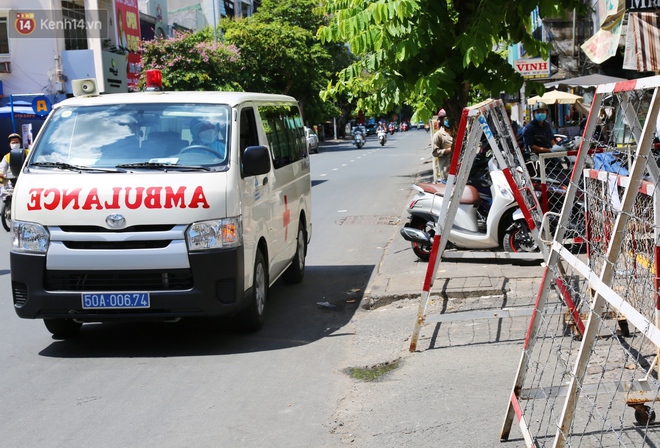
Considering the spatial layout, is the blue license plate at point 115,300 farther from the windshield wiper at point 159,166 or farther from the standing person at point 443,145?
the standing person at point 443,145

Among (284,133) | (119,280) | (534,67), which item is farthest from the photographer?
(534,67)

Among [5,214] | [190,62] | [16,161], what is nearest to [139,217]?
[16,161]

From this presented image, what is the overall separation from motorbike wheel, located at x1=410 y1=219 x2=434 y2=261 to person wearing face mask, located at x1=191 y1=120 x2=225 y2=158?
4.24m

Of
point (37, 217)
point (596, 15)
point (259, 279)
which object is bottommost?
point (259, 279)

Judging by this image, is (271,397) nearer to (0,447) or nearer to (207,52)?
(0,447)

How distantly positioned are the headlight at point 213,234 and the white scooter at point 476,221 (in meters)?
4.10

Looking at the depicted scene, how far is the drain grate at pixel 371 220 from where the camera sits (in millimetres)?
15758

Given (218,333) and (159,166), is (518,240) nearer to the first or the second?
(218,333)

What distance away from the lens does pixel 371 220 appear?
16172 millimetres

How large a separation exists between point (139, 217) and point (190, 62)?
114 ft

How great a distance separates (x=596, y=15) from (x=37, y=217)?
21.9m

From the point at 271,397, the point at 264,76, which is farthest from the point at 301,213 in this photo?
the point at 264,76

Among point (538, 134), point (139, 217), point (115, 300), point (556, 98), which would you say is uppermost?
point (556, 98)

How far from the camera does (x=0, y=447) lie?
490cm
